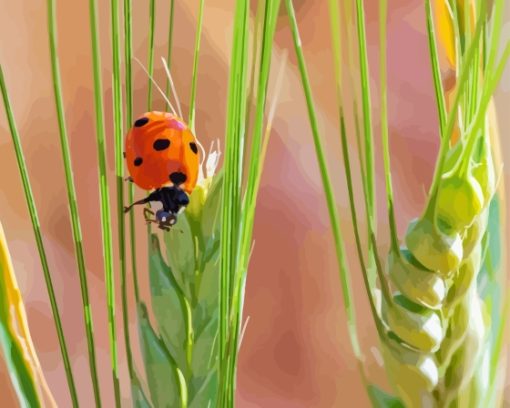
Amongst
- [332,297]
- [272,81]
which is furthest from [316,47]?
[332,297]

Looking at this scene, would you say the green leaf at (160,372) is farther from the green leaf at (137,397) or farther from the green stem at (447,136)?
the green stem at (447,136)

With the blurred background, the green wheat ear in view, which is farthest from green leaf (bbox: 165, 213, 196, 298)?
the blurred background

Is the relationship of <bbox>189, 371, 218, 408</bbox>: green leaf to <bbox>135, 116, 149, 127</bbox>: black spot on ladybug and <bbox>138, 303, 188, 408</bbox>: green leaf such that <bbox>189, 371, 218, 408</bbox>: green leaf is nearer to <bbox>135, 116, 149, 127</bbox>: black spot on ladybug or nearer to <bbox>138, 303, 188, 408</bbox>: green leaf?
<bbox>138, 303, 188, 408</bbox>: green leaf

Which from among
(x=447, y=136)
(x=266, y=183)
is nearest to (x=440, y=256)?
(x=447, y=136)

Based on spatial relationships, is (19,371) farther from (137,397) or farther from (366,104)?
(366,104)

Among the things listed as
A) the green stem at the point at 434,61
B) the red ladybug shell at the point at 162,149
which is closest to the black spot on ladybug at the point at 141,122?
the red ladybug shell at the point at 162,149

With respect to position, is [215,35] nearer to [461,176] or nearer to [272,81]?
[272,81]
